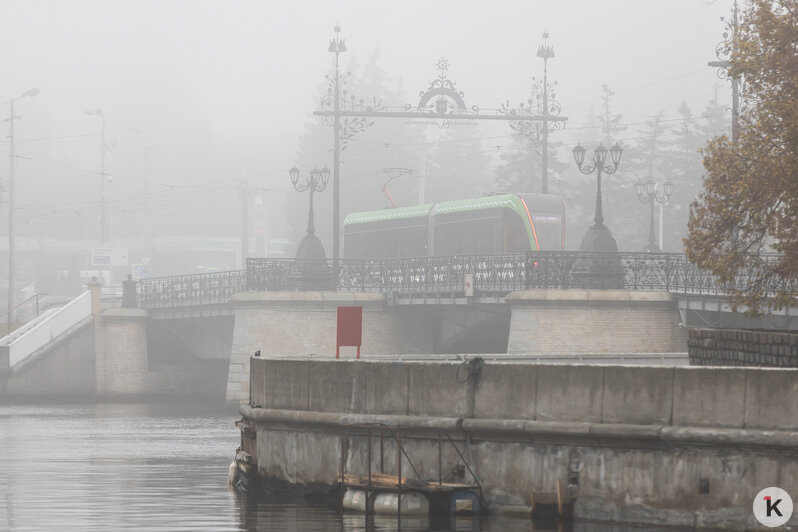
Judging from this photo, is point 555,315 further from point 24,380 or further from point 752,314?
point 24,380

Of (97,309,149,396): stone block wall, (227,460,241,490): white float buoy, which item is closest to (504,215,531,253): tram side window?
(97,309,149,396): stone block wall

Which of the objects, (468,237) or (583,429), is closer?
(583,429)

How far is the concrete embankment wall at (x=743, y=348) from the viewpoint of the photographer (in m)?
16.9

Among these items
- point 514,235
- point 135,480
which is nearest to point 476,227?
point 514,235

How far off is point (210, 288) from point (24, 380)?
7286 mm

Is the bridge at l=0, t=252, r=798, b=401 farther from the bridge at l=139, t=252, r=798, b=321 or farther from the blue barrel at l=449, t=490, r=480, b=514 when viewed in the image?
the blue barrel at l=449, t=490, r=480, b=514

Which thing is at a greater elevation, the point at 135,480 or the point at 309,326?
the point at 309,326

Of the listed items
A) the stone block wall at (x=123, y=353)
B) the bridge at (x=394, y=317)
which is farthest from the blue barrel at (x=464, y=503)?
the stone block wall at (x=123, y=353)

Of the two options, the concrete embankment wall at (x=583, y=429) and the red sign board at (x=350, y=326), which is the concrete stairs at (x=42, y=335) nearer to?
the red sign board at (x=350, y=326)

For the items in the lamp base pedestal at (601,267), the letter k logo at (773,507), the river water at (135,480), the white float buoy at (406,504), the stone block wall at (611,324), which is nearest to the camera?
the letter k logo at (773,507)

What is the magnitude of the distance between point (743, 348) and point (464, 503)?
13.2 feet

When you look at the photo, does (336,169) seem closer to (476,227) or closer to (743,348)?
(476,227)

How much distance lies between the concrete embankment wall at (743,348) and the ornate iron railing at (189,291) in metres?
30.8

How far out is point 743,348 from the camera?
17.9 metres
